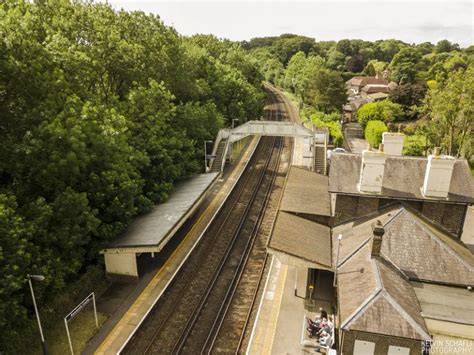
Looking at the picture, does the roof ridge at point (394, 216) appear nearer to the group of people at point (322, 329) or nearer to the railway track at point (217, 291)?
the group of people at point (322, 329)

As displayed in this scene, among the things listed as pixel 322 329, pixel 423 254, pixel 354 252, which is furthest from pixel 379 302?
pixel 423 254

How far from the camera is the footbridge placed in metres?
44.6

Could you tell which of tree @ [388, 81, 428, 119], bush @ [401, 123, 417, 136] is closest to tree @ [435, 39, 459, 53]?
tree @ [388, 81, 428, 119]

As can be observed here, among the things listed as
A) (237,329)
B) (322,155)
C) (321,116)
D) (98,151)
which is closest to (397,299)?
(237,329)

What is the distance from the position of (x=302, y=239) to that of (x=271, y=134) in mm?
24317

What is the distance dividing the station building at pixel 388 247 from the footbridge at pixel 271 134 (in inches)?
646

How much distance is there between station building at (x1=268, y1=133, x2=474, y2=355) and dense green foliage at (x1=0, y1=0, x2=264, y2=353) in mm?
11329

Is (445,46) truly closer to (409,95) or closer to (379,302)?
(409,95)

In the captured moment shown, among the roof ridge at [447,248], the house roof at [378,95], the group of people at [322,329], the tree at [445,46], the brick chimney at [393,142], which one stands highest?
the tree at [445,46]

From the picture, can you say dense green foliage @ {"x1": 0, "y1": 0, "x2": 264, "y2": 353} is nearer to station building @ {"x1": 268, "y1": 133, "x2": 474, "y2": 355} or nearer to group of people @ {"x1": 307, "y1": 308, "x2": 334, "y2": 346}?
station building @ {"x1": 268, "y1": 133, "x2": 474, "y2": 355}

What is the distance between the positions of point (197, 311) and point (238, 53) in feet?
230

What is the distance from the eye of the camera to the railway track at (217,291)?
64.7 ft

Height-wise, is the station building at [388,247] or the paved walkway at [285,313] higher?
the station building at [388,247]

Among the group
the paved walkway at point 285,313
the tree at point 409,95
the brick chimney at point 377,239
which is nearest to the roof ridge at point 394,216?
the brick chimney at point 377,239
